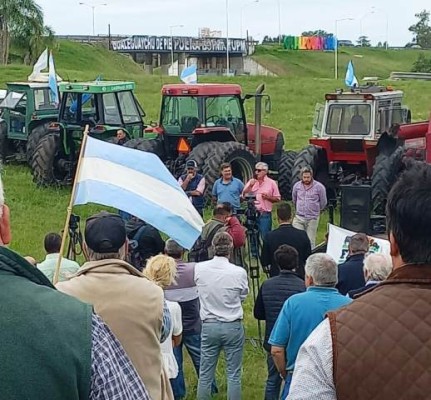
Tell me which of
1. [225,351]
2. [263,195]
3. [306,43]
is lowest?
[225,351]

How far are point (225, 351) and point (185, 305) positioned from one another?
449 millimetres

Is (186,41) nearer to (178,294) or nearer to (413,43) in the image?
(413,43)

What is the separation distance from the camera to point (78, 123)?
54.5 feet

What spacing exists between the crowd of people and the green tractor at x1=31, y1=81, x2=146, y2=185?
7.82 meters

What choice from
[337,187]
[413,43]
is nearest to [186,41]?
[413,43]

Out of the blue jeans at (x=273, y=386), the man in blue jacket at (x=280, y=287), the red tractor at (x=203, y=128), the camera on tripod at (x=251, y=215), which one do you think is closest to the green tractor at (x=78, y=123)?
the red tractor at (x=203, y=128)

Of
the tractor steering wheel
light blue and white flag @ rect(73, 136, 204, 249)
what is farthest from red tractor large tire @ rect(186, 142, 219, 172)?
light blue and white flag @ rect(73, 136, 204, 249)

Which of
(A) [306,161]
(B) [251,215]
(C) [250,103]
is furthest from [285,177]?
(C) [250,103]

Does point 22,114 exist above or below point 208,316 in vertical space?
above

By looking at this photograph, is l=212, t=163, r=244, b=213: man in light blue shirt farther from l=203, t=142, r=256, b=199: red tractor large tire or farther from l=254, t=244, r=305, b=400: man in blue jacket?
l=254, t=244, r=305, b=400: man in blue jacket

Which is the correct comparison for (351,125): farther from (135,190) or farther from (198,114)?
(135,190)

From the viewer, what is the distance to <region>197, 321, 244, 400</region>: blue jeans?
6.47 meters

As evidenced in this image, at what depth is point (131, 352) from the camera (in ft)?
12.0

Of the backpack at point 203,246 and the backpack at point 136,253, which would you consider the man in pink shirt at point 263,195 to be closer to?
the backpack at point 203,246
